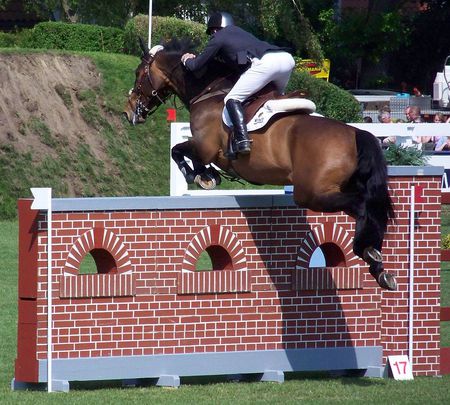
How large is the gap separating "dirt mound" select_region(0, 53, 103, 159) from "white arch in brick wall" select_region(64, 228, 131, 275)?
36.1 feet

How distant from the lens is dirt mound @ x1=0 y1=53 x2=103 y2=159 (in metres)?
18.6

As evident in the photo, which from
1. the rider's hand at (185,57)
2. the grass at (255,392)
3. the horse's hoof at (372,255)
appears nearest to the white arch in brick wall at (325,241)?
the horse's hoof at (372,255)

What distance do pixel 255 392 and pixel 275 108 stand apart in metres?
2.03

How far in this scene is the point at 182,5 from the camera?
24.8m

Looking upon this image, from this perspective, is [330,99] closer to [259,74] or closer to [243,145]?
[259,74]

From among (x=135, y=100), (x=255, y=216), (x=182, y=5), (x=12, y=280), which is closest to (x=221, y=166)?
(x=255, y=216)

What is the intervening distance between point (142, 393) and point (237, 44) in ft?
8.85

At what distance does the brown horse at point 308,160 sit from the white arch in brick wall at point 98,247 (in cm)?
116

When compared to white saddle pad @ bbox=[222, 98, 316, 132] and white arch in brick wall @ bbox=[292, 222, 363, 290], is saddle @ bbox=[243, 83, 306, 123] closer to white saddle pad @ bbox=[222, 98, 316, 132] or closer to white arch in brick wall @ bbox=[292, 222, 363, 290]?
white saddle pad @ bbox=[222, 98, 316, 132]

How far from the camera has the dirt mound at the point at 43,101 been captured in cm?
1862

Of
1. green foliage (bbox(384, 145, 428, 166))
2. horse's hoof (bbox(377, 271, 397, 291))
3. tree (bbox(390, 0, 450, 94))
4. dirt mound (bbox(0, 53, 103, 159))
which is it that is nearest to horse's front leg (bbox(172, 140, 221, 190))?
green foliage (bbox(384, 145, 428, 166))

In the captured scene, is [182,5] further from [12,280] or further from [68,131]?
[12,280]

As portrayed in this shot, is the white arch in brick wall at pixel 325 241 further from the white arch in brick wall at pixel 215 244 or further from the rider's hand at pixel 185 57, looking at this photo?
the rider's hand at pixel 185 57

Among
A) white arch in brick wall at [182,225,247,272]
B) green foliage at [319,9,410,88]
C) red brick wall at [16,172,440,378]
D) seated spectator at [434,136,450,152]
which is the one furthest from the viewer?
green foliage at [319,9,410,88]
